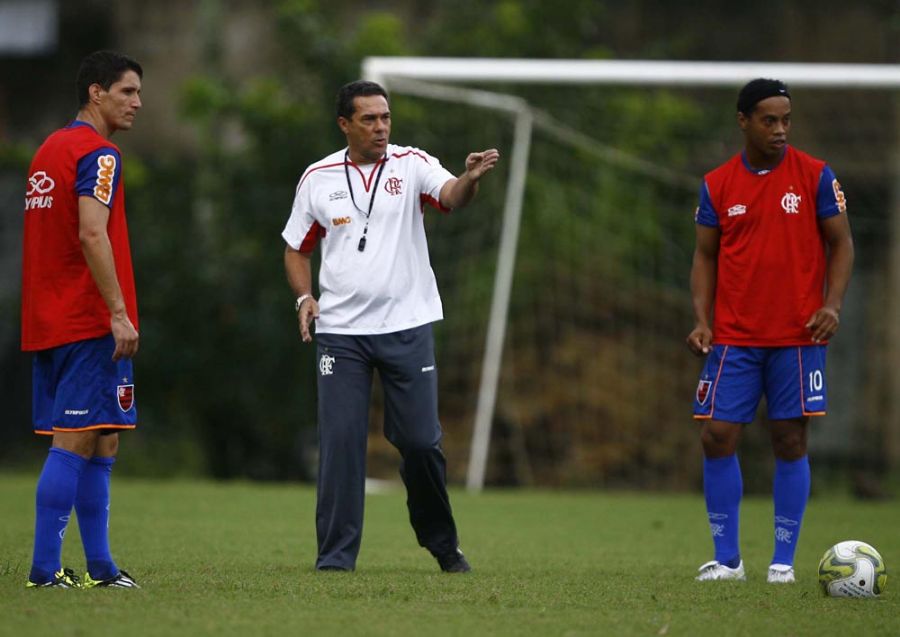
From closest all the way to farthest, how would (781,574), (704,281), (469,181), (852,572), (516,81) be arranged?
(852,572)
(469,181)
(781,574)
(704,281)
(516,81)

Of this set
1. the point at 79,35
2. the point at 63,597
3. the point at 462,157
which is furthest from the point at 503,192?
the point at 63,597

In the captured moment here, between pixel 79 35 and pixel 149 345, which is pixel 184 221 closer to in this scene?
pixel 149 345

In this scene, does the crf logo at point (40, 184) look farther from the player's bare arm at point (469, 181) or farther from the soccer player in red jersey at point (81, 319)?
the player's bare arm at point (469, 181)

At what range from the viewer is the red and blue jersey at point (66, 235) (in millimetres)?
6312

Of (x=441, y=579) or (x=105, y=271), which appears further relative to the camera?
(x=441, y=579)

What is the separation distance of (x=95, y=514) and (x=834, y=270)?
3608 millimetres

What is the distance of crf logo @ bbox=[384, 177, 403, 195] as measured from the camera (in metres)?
7.33

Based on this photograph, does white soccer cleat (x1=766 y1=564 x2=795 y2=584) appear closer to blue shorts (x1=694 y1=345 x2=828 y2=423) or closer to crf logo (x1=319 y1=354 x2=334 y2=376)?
blue shorts (x1=694 y1=345 x2=828 y2=423)

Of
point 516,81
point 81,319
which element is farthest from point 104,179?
point 516,81

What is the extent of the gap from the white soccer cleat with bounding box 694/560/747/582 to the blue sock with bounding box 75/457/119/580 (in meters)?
2.74

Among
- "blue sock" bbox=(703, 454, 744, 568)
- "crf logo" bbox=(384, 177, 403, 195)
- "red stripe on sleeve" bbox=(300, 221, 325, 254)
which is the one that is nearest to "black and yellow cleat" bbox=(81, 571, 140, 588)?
"red stripe on sleeve" bbox=(300, 221, 325, 254)

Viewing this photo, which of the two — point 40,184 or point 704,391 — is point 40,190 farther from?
point 704,391

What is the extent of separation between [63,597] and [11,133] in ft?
53.6

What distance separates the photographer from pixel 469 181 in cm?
694
